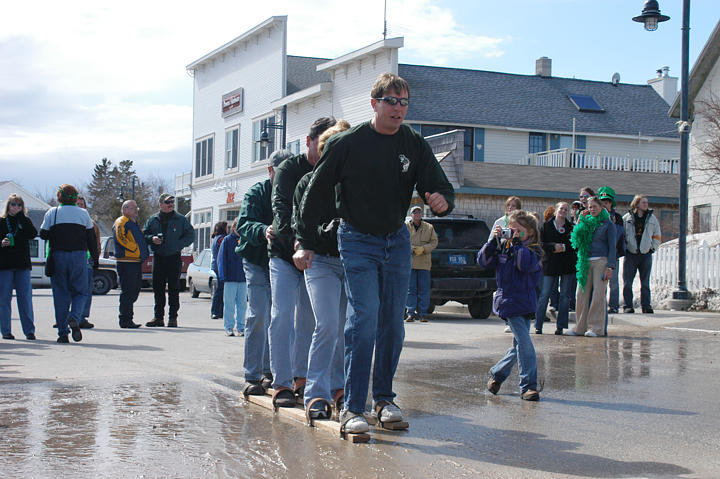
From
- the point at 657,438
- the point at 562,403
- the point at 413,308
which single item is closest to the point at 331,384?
the point at 562,403

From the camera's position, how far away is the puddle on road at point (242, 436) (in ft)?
13.8

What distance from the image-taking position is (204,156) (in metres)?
46.0

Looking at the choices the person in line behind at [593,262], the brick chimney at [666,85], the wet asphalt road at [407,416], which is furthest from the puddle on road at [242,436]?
the brick chimney at [666,85]

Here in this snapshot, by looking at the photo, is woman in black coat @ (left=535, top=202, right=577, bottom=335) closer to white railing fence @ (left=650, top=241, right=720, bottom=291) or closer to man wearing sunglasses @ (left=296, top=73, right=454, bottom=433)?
white railing fence @ (left=650, top=241, right=720, bottom=291)

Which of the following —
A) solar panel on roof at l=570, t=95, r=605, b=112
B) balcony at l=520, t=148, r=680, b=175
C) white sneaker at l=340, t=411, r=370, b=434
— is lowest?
white sneaker at l=340, t=411, r=370, b=434

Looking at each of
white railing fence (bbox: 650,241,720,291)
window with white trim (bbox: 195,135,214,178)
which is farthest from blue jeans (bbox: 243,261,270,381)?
window with white trim (bbox: 195,135,214,178)

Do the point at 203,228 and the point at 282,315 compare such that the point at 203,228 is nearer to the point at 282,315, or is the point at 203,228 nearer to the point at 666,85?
the point at 666,85

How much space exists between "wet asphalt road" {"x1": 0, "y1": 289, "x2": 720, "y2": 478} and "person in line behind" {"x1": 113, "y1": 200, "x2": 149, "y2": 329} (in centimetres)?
297

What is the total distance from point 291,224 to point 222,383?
1.96 meters

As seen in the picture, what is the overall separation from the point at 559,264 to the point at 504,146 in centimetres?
2216

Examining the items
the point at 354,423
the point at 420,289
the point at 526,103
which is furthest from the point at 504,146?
the point at 354,423

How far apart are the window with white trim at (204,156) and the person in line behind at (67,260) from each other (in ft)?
115

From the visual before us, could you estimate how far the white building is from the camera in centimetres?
2770

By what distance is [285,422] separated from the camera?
534 cm
